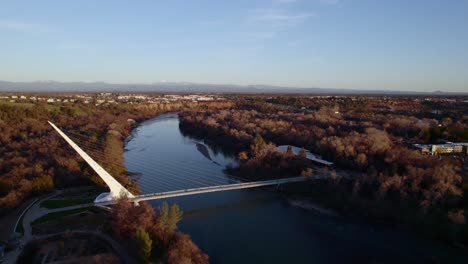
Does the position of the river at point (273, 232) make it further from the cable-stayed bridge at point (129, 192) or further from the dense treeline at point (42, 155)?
the dense treeline at point (42, 155)

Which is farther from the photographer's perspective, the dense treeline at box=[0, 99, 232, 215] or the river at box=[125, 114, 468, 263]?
the dense treeline at box=[0, 99, 232, 215]

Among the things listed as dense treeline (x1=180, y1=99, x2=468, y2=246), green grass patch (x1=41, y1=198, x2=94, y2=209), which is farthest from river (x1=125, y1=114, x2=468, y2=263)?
green grass patch (x1=41, y1=198, x2=94, y2=209)

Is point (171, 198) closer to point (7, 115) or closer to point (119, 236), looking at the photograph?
point (119, 236)

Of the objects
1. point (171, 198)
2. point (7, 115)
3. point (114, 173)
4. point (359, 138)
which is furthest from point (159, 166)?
point (7, 115)

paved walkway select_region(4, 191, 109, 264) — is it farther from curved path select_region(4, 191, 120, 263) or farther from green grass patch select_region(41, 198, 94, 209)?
green grass patch select_region(41, 198, 94, 209)

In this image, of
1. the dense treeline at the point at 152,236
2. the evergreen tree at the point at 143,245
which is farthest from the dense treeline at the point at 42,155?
the evergreen tree at the point at 143,245

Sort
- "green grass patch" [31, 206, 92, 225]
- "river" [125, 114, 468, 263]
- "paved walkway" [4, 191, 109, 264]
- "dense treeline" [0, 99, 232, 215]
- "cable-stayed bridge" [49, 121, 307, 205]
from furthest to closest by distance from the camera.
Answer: "dense treeline" [0, 99, 232, 215] < "cable-stayed bridge" [49, 121, 307, 205] < "green grass patch" [31, 206, 92, 225] < "river" [125, 114, 468, 263] < "paved walkway" [4, 191, 109, 264]

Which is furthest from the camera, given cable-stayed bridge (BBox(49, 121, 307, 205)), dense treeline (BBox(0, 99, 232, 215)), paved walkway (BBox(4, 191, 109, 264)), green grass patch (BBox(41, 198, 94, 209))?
dense treeline (BBox(0, 99, 232, 215))

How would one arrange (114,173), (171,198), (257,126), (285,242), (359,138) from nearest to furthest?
(285,242) < (171,198) < (114,173) < (359,138) < (257,126)
